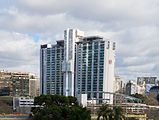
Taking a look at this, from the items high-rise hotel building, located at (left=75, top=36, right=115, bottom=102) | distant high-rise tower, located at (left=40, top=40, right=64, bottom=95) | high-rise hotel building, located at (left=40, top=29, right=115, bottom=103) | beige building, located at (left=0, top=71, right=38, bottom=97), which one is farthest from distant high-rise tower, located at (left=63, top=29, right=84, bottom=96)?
beige building, located at (left=0, top=71, right=38, bottom=97)

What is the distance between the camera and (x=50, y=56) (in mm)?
84938

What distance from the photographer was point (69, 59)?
257ft

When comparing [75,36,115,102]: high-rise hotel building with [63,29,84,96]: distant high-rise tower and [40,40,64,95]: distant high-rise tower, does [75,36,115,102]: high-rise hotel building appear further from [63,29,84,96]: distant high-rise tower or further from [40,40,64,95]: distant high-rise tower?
[40,40,64,95]: distant high-rise tower

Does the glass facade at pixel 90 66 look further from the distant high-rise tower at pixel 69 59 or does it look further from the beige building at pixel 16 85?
the beige building at pixel 16 85

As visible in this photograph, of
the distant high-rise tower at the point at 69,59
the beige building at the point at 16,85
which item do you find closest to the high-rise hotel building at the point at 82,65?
the distant high-rise tower at the point at 69,59

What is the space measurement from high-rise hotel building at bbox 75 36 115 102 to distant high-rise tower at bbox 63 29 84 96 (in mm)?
1092

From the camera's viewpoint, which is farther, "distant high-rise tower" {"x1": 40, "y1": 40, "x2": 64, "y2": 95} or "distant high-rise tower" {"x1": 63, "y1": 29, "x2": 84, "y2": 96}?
"distant high-rise tower" {"x1": 40, "y1": 40, "x2": 64, "y2": 95}

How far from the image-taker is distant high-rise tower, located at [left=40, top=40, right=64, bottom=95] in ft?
268

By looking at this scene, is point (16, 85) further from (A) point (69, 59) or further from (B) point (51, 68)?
(A) point (69, 59)

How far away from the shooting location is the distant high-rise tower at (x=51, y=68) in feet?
268

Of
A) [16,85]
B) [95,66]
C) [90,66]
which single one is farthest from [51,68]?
[16,85]

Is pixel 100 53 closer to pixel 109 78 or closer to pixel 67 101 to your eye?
pixel 109 78

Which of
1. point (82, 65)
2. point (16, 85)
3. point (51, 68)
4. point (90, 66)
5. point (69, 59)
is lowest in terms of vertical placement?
point (16, 85)

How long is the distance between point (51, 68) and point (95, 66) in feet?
41.5
